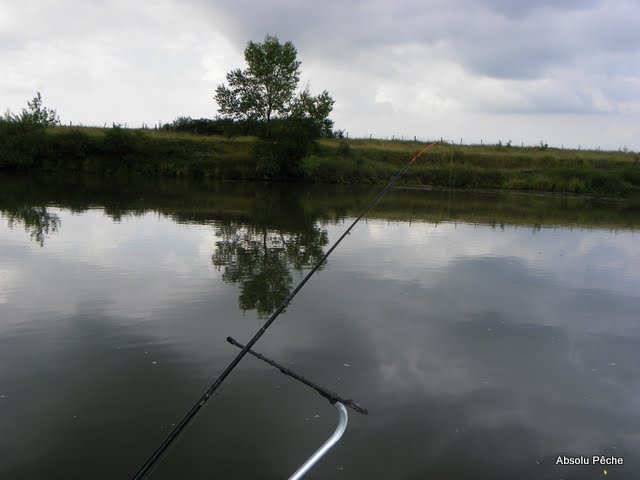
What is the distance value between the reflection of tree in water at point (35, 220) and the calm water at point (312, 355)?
322mm

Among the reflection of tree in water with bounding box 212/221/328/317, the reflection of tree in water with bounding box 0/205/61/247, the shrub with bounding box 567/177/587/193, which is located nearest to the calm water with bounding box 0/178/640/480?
the reflection of tree in water with bounding box 212/221/328/317

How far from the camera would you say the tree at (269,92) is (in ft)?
156

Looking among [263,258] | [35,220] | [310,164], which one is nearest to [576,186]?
[310,164]

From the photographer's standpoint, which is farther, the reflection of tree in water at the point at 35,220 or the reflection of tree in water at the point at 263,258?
the reflection of tree in water at the point at 35,220

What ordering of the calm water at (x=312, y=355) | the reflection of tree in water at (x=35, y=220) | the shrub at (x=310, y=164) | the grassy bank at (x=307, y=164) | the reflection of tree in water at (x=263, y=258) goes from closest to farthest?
the calm water at (x=312, y=355), the reflection of tree in water at (x=263, y=258), the reflection of tree in water at (x=35, y=220), the shrub at (x=310, y=164), the grassy bank at (x=307, y=164)

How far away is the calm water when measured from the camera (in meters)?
5.41

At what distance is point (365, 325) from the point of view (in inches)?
366

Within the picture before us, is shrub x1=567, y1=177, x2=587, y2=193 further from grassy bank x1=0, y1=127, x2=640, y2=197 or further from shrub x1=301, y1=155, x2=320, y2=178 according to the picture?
shrub x1=301, y1=155, x2=320, y2=178

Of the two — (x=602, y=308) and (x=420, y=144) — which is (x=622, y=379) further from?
(x=420, y=144)

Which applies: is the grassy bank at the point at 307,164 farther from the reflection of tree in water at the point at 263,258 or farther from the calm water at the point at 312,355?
the calm water at the point at 312,355

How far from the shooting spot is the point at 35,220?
1900 cm

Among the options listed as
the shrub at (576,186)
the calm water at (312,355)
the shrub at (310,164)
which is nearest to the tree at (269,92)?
the shrub at (310,164)

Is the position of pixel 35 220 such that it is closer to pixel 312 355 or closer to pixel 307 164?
pixel 312 355

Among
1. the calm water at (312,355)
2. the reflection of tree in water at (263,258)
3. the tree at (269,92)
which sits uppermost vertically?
the tree at (269,92)
